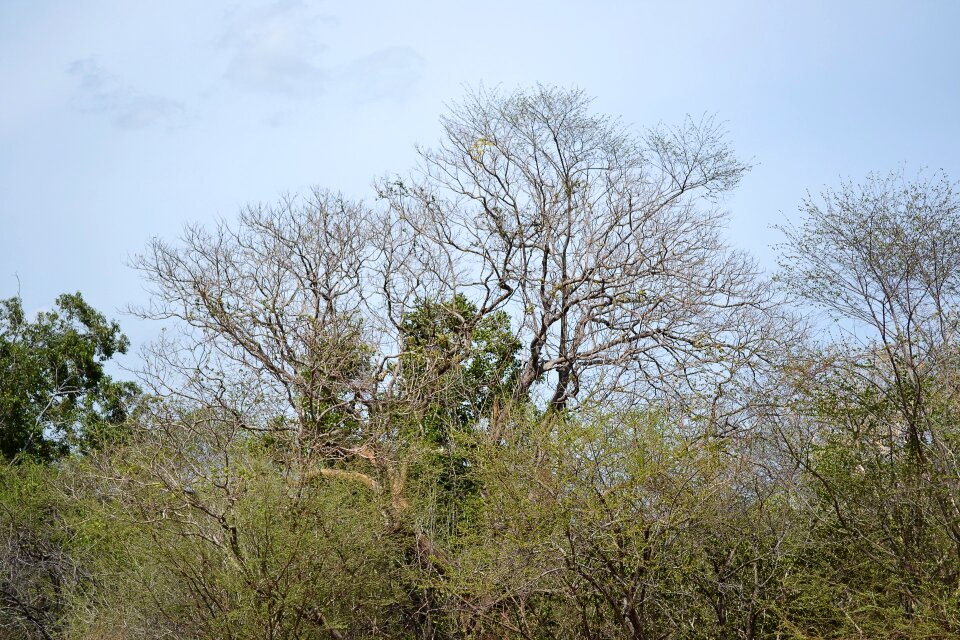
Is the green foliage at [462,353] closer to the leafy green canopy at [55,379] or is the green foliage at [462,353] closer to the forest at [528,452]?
the forest at [528,452]

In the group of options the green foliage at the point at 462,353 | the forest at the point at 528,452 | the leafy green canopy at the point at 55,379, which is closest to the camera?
the forest at the point at 528,452

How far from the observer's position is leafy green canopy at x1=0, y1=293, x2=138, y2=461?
2102cm

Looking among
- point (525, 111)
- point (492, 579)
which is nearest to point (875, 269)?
point (492, 579)

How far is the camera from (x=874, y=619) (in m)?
8.07

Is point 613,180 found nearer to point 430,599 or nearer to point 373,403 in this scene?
point 373,403

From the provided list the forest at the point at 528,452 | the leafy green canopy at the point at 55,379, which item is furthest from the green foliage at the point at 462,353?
the leafy green canopy at the point at 55,379

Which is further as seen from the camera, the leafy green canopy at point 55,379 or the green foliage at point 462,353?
the leafy green canopy at point 55,379

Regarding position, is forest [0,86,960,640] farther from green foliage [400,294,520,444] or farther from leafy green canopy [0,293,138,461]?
leafy green canopy [0,293,138,461]

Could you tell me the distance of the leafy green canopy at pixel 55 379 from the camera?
68.9ft

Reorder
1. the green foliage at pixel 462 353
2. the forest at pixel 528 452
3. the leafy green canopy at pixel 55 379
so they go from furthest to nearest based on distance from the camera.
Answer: the leafy green canopy at pixel 55 379 → the green foliage at pixel 462 353 → the forest at pixel 528 452

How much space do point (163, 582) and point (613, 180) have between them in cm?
864

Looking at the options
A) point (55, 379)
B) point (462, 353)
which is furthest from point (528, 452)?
point (55, 379)

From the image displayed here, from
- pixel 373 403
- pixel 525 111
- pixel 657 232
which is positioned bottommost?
pixel 373 403

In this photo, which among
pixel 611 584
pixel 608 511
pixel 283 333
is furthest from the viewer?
pixel 283 333
